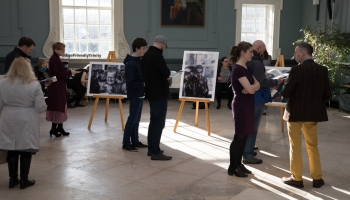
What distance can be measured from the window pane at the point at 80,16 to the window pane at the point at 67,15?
122 millimetres

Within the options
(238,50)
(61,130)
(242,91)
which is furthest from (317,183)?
(61,130)

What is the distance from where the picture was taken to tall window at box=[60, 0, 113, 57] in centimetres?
1139

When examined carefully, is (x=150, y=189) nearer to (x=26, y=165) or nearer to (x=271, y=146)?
(x=26, y=165)

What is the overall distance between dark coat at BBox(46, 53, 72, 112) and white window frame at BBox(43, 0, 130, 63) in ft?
16.6

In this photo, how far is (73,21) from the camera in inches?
451

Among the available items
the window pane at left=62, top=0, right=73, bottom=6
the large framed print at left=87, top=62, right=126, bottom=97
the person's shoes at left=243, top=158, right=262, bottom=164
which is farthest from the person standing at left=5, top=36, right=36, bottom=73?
the window pane at left=62, top=0, right=73, bottom=6

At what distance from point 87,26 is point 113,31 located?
73cm

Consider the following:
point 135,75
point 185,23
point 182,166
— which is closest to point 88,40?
point 185,23

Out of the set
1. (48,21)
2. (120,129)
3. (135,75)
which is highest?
(48,21)

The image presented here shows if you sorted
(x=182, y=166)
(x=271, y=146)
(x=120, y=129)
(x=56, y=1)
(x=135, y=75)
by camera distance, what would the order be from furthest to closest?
(x=56, y=1) < (x=120, y=129) < (x=271, y=146) < (x=135, y=75) < (x=182, y=166)

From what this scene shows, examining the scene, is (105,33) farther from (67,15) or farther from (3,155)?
(3,155)

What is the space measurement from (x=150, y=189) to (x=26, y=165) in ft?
3.97

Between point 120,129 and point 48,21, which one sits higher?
point 48,21

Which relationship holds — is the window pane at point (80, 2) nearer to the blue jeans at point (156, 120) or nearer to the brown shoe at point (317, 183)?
the blue jeans at point (156, 120)
